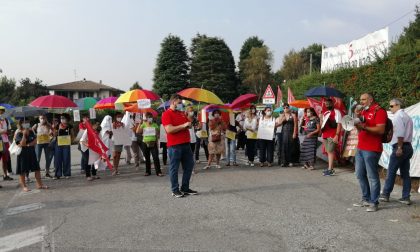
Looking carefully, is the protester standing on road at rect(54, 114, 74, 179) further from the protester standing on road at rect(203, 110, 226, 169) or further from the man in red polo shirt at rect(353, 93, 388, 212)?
the man in red polo shirt at rect(353, 93, 388, 212)

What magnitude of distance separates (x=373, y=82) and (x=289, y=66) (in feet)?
184

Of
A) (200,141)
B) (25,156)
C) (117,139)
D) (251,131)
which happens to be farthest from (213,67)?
(25,156)

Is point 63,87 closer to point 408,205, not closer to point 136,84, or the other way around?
point 136,84

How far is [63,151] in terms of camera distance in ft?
36.2

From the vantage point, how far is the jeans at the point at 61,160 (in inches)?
434

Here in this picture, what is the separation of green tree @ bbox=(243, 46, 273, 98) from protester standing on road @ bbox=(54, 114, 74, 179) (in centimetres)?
5576

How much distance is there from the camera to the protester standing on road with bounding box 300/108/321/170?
1141 centimetres

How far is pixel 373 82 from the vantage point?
10711 mm

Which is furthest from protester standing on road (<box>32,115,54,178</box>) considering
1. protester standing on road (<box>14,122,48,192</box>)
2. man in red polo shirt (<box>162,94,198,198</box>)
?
man in red polo shirt (<box>162,94,198,198</box>)

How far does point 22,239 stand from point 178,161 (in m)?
3.23

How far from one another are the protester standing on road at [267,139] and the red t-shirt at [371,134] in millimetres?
5495

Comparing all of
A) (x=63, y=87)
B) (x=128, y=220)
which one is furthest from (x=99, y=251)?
(x=63, y=87)

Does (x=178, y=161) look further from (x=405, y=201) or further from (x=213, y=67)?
(x=213, y=67)

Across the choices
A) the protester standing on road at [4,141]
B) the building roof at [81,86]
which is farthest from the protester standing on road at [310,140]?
the building roof at [81,86]
